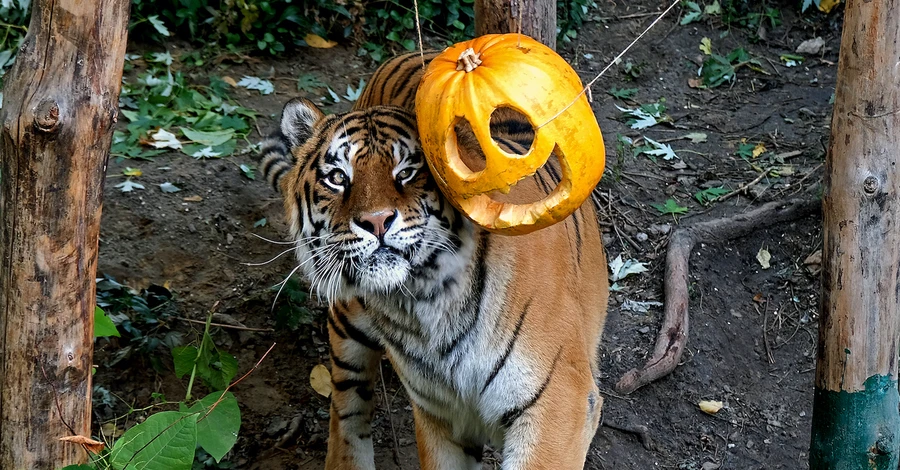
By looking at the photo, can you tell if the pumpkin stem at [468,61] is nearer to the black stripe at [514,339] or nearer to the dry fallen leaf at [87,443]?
the black stripe at [514,339]

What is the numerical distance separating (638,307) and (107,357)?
2.80 m

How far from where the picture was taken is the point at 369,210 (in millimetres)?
2602

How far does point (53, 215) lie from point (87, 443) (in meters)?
0.65

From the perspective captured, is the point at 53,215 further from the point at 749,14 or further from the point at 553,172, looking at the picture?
the point at 749,14

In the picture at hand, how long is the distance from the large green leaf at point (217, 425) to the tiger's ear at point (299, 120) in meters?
0.93

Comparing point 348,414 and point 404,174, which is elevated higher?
point 404,174

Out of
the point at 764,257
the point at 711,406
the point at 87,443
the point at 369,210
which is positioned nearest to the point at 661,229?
the point at 764,257

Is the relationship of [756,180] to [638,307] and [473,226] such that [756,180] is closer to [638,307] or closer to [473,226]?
[638,307]

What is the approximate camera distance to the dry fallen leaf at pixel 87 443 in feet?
8.09

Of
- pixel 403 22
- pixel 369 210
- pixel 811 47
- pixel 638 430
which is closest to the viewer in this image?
pixel 369 210

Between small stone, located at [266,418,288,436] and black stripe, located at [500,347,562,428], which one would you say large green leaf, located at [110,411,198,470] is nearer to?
black stripe, located at [500,347,562,428]

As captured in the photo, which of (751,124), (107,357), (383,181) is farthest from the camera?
(751,124)

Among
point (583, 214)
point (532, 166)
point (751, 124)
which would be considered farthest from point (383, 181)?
point (751, 124)

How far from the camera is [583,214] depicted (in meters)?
3.69
